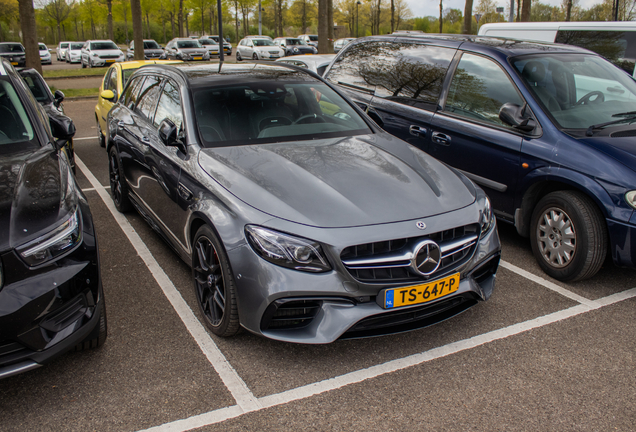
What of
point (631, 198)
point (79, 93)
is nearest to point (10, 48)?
point (79, 93)

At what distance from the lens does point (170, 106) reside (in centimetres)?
411

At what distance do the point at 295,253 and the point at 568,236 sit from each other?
2452 millimetres

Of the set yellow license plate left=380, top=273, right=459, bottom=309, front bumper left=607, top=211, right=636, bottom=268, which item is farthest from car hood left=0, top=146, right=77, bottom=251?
front bumper left=607, top=211, right=636, bottom=268

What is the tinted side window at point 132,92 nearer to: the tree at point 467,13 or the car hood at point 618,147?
the car hood at point 618,147

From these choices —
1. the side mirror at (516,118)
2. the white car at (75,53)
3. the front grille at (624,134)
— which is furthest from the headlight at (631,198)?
the white car at (75,53)

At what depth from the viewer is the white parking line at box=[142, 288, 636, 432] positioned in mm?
2545

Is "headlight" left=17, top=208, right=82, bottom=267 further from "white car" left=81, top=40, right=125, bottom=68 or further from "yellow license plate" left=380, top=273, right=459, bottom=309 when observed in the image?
"white car" left=81, top=40, right=125, bottom=68

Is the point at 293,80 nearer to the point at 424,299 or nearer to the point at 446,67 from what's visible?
the point at 446,67

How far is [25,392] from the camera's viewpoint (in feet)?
8.98

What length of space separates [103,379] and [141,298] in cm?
98

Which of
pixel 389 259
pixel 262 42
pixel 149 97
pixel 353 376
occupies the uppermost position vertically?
pixel 262 42

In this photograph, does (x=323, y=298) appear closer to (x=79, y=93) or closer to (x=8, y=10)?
(x=79, y=93)

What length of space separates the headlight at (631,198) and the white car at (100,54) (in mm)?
31381

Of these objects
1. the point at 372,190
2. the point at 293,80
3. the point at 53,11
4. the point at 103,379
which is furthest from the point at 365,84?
the point at 53,11
